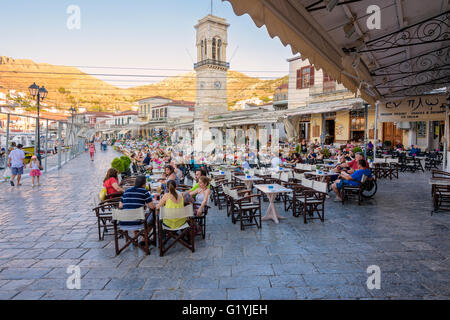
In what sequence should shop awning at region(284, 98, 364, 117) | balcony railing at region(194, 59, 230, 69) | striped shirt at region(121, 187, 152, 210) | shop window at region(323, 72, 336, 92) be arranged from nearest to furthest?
striped shirt at region(121, 187, 152, 210), shop awning at region(284, 98, 364, 117), shop window at region(323, 72, 336, 92), balcony railing at region(194, 59, 230, 69)

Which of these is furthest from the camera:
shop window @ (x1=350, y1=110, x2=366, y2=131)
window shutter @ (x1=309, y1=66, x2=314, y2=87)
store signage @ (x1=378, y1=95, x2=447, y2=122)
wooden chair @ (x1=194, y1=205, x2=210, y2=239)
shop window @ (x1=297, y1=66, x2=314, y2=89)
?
shop window @ (x1=297, y1=66, x2=314, y2=89)

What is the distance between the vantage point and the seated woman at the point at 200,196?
14.4 ft

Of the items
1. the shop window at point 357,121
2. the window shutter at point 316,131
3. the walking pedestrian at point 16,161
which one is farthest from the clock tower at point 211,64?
the walking pedestrian at point 16,161

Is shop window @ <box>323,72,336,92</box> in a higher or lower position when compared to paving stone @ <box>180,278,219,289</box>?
higher

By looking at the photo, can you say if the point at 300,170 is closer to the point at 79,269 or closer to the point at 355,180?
the point at 355,180

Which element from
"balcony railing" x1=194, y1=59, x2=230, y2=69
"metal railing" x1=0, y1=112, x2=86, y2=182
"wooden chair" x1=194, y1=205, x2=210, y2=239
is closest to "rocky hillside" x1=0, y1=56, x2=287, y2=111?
"balcony railing" x1=194, y1=59, x2=230, y2=69

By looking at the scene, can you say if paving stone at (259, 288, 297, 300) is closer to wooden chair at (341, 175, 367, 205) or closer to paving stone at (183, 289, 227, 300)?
paving stone at (183, 289, 227, 300)

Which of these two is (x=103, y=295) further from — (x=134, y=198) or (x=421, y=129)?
(x=421, y=129)

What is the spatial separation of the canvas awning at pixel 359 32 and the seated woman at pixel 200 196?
8.59 ft

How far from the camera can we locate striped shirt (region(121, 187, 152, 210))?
3830 mm

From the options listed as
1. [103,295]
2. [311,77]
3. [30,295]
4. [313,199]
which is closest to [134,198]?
[103,295]

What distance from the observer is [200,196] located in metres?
4.80

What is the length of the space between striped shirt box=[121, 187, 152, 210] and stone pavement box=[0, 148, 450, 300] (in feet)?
2.26

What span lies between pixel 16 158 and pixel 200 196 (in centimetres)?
792
